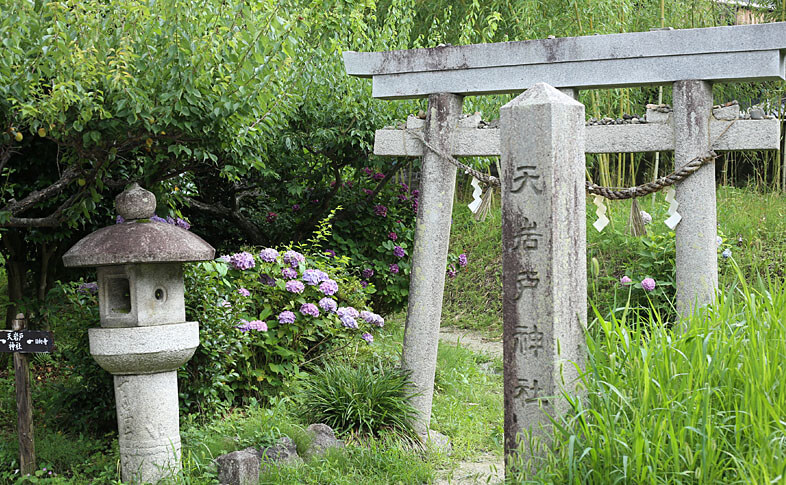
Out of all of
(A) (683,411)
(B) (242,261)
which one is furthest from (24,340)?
(A) (683,411)

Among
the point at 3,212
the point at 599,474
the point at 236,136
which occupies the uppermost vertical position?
the point at 236,136

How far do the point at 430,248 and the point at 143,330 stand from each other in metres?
1.91

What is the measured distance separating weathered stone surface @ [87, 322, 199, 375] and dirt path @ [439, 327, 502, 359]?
13.5 ft

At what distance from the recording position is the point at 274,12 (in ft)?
13.1

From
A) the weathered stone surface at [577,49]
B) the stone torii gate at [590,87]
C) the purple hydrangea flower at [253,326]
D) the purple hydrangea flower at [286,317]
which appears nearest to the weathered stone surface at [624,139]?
the stone torii gate at [590,87]

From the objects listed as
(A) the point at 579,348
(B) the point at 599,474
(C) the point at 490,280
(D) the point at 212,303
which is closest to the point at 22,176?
(D) the point at 212,303

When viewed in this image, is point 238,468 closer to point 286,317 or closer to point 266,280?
point 286,317

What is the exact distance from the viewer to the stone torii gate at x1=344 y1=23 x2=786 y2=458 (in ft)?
14.5

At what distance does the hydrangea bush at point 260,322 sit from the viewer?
5137 millimetres

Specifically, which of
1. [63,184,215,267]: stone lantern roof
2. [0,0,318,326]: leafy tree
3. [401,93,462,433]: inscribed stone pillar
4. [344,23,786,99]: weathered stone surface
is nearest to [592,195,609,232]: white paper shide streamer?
[344,23,786,99]: weathered stone surface

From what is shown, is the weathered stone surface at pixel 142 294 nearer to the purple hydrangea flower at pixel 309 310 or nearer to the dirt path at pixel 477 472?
the purple hydrangea flower at pixel 309 310

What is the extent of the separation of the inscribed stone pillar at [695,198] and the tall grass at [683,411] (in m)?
1.24

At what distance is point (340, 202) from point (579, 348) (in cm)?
499

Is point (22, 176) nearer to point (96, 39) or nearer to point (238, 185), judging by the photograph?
point (96, 39)
